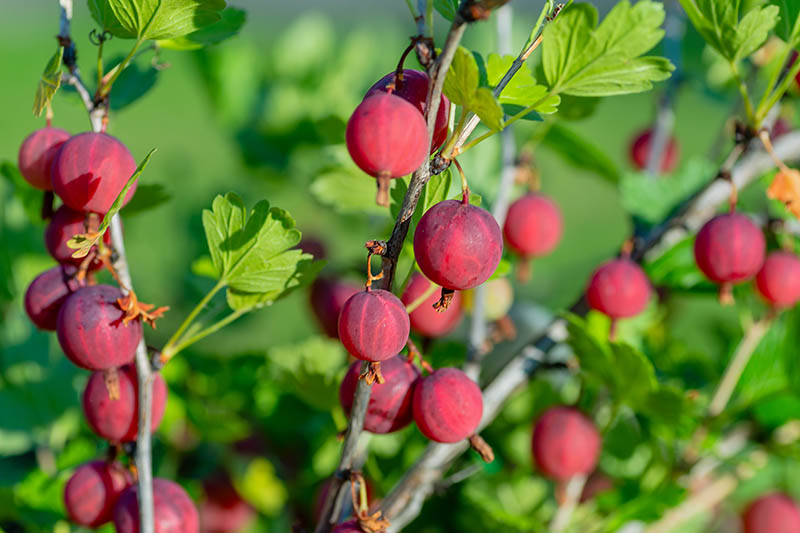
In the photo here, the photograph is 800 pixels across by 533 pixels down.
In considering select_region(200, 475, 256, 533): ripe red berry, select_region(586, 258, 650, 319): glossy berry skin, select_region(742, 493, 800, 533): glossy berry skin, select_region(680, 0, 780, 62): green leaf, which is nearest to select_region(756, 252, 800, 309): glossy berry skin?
select_region(586, 258, 650, 319): glossy berry skin

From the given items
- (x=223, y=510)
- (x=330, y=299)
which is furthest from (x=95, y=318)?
(x=223, y=510)

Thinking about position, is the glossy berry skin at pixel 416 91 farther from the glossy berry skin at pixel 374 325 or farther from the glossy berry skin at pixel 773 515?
the glossy berry skin at pixel 773 515

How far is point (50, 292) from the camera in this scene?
499 millimetres

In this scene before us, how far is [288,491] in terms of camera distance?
0.86m

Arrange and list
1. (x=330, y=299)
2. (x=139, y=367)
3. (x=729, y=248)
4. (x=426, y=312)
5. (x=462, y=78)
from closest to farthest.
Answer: (x=462, y=78), (x=139, y=367), (x=729, y=248), (x=426, y=312), (x=330, y=299)

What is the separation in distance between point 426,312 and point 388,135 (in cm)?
35

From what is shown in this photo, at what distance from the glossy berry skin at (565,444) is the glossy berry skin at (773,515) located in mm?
371

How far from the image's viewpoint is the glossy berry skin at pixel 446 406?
46 cm

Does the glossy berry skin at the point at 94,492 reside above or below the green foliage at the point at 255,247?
below

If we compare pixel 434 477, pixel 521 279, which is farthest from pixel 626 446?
pixel 434 477

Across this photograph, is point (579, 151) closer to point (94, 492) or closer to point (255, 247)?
point (255, 247)

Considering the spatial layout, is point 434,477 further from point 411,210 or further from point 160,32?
point 160,32

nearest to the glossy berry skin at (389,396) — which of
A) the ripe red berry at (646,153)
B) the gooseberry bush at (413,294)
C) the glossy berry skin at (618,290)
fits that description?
the gooseberry bush at (413,294)

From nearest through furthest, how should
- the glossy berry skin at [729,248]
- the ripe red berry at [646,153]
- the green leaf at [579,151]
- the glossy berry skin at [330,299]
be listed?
the glossy berry skin at [729,248], the green leaf at [579,151], the glossy berry skin at [330,299], the ripe red berry at [646,153]
